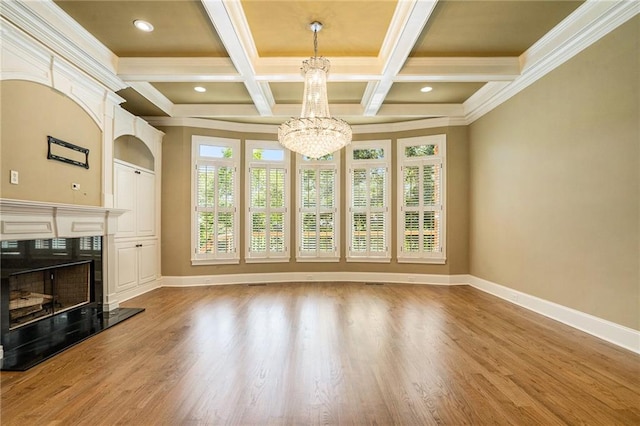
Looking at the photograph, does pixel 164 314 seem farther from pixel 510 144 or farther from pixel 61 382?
pixel 510 144

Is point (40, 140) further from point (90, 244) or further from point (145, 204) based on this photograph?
point (145, 204)

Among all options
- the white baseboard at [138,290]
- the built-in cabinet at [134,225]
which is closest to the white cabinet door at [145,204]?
the built-in cabinet at [134,225]

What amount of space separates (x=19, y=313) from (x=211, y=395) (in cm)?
229

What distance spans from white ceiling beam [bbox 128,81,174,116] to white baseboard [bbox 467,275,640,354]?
6.22 meters

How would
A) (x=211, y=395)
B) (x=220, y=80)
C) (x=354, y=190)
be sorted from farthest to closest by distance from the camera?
(x=354, y=190), (x=220, y=80), (x=211, y=395)

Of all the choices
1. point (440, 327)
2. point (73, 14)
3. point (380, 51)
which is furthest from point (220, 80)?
point (440, 327)

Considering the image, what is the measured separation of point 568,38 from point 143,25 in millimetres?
4653

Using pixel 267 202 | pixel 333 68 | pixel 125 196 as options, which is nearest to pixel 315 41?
pixel 333 68

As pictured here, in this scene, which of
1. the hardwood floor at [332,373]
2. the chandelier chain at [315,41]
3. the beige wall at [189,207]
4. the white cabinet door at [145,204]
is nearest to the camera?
the hardwood floor at [332,373]

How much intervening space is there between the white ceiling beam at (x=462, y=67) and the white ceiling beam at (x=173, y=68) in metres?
2.41

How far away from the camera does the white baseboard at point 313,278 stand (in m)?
5.98

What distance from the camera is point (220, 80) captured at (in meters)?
4.43

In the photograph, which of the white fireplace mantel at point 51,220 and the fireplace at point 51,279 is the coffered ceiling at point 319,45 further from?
the fireplace at point 51,279

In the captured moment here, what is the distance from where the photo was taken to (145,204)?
5.51 meters
